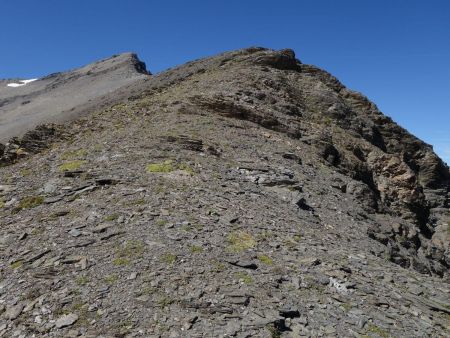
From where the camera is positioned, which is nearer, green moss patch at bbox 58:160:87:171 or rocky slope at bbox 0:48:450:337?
rocky slope at bbox 0:48:450:337

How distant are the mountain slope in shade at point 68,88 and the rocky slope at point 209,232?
Answer: 151 feet

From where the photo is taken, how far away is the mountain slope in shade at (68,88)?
72.9 metres

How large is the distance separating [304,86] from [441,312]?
27.9m

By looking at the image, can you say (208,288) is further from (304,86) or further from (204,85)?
(304,86)

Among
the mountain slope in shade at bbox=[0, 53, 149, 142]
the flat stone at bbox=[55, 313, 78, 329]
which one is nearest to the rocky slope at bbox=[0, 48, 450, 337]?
the flat stone at bbox=[55, 313, 78, 329]

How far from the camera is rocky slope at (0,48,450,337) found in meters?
9.55

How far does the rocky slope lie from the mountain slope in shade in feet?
151

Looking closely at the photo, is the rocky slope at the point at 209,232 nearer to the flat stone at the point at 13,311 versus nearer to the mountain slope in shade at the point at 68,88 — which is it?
the flat stone at the point at 13,311

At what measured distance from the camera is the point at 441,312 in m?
11.2

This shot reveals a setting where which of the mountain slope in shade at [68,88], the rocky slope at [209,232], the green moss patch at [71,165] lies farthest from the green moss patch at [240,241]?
the mountain slope in shade at [68,88]

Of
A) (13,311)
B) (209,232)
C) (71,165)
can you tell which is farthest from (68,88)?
(13,311)

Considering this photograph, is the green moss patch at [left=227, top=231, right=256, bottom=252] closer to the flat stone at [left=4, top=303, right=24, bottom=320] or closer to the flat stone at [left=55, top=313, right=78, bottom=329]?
the flat stone at [left=55, top=313, right=78, bottom=329]

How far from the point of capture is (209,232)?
1309 centimetres

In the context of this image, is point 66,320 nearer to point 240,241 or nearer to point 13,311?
point 13,311
